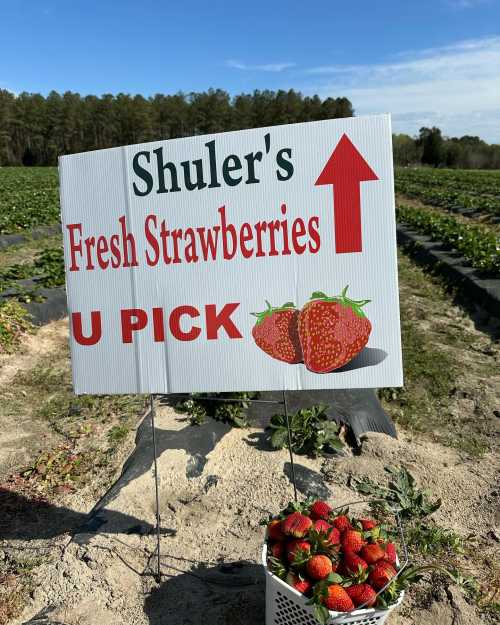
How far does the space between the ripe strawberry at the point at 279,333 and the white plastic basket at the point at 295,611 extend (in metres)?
0.79

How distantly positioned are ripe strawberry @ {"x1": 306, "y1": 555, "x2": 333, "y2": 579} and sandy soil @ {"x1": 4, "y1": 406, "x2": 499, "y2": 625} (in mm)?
713

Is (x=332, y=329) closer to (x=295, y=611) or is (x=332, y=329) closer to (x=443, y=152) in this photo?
(x=295, y=611)

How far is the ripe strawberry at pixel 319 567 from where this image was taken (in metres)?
1.87

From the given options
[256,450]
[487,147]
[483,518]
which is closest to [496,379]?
[483,518]

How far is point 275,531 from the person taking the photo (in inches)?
84.0

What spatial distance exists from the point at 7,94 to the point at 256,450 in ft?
309

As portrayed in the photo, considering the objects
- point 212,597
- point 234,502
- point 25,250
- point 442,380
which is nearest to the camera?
point 212,597

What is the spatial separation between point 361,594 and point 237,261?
1373 mm

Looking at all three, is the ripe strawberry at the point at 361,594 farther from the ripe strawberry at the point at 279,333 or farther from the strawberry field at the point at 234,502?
the ripe strawberry at the point at 279,333

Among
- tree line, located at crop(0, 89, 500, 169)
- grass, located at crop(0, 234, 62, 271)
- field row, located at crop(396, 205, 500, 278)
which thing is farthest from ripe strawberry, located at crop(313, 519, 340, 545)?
tree line, located at crop(0, 89, 500, 169)

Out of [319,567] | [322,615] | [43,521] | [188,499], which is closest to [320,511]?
[319,567]

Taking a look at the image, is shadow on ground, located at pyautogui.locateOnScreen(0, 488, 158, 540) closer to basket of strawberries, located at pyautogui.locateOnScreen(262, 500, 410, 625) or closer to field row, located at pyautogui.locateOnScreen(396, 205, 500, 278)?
basket of strawberries, located at pyautogui.locateOnScreen(262, 500, 410, 625)

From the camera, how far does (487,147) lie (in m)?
78.5

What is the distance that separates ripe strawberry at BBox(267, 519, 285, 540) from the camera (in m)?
2.11
